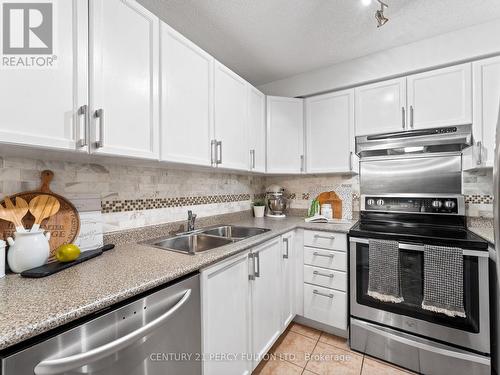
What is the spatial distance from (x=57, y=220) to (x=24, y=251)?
24 centimetres

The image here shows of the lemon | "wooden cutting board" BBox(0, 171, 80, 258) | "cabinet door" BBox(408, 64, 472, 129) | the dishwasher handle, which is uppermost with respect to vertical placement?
"cabinet door" BBox(408, 64, 472, 129)

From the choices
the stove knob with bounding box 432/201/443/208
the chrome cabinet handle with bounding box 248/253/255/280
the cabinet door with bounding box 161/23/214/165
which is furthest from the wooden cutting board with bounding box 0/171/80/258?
the stove knob with bounding box 432/201/443/208

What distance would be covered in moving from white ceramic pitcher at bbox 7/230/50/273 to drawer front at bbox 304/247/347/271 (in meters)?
1.78

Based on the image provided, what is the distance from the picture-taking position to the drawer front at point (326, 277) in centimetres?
190

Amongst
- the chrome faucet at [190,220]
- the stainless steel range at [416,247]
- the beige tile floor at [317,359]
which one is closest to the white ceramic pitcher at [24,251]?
the chrome faucet at [190,220]

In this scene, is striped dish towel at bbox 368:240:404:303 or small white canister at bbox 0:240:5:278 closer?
small white canister at bbox 0:240:5:278

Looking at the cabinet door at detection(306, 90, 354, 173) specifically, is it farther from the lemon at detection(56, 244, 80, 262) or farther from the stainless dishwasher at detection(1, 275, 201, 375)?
the lemon at detection(56, 244, 80, 262)

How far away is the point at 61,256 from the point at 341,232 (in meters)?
1.79

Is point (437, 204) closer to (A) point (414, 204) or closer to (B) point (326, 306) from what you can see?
(A) point (414, 204)

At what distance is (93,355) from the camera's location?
2.16 ft

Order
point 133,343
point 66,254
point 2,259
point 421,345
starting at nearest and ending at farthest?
point 133,343 → point 2,259 → point 66,254 → point 421,345

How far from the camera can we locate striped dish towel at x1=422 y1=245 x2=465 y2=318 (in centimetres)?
146

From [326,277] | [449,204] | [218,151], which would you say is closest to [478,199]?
[449,204]

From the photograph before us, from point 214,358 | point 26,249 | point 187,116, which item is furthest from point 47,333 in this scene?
point 187,116
